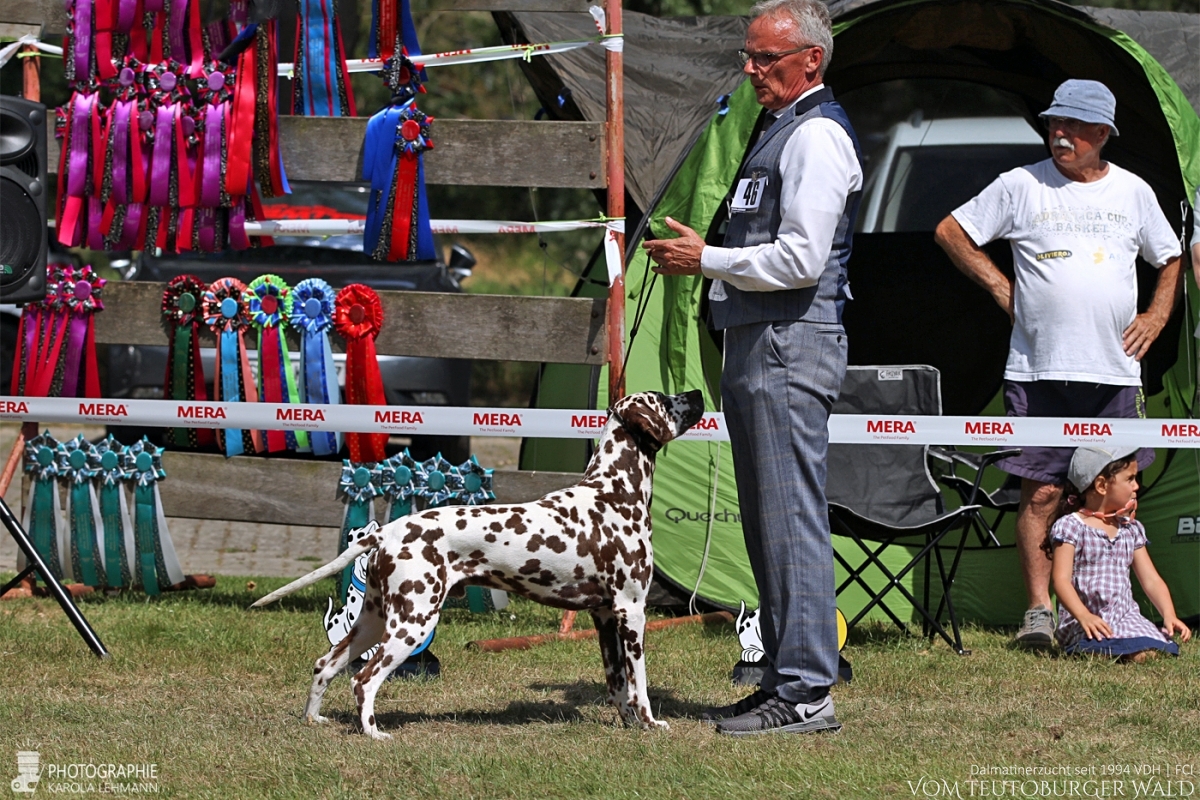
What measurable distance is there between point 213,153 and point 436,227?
0.97 metres

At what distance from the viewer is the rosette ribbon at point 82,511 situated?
639 centimetres

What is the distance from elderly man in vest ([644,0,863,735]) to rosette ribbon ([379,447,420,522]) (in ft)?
7.41

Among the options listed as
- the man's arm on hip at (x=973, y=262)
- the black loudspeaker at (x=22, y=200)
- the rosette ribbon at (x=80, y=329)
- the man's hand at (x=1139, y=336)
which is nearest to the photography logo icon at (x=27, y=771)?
the black loudspeaker at (x=22, y=200)

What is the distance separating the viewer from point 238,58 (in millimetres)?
6234

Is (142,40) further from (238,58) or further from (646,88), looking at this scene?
(646,88)

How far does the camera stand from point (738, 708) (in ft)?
14.6

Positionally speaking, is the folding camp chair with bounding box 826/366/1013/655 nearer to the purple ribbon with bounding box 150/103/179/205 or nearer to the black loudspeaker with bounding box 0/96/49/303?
the purple ribbon with bounding box 150/103/179/205

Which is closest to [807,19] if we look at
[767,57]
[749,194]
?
[767,57]

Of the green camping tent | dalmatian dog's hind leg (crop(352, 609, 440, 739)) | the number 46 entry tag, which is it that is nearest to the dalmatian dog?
dalmatian dog's hind leg (crop(352, 609, 440, 739))

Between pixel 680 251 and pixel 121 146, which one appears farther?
pixel 121 146

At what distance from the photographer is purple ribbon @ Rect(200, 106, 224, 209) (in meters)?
6.22

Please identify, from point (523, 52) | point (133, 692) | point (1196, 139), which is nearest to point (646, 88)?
point (523, 52)

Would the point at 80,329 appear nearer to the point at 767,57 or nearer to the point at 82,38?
the point at 82,38

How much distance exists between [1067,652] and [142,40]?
4.48 m
